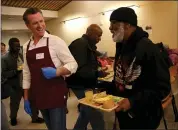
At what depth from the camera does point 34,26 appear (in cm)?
146

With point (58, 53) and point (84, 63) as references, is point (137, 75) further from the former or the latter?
point (84, 63)

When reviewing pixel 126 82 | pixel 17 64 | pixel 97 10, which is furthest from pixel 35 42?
pixel 97 10

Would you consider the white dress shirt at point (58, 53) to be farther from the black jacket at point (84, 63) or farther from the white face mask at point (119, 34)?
the black jacket at point (84, 63)

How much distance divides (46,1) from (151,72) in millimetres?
6469

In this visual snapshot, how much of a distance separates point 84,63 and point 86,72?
0.31 ft

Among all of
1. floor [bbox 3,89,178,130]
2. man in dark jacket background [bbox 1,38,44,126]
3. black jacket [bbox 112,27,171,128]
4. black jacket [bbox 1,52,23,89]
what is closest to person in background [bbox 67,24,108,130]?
floor [bbox 3,89,178,130]

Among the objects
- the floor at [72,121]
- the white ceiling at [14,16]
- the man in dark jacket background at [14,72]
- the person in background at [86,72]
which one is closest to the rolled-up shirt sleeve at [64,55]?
the person in background at [86,72]

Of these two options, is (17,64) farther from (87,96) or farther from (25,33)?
(25,33)

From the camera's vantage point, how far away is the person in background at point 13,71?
9.80 ft

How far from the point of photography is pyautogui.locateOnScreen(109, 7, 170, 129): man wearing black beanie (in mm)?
1137

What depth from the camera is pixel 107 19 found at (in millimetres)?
6426

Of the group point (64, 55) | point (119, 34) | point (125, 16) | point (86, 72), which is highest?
point (125, 16)

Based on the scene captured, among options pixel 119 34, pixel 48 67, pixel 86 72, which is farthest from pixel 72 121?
pixel 119 34

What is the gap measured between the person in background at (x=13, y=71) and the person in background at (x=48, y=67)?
1.57m
